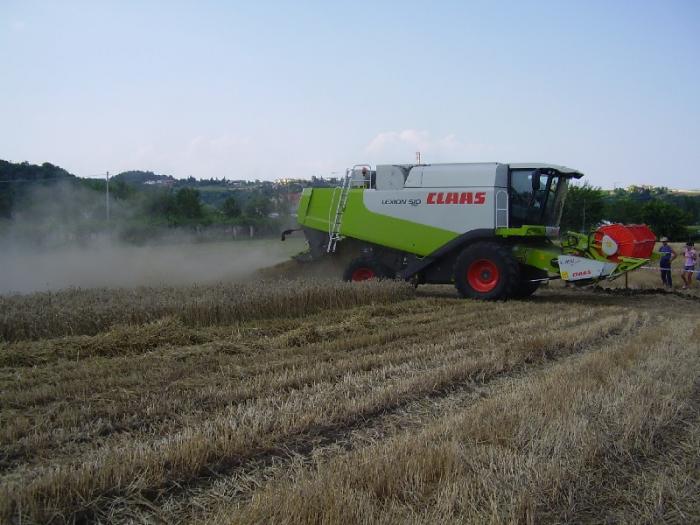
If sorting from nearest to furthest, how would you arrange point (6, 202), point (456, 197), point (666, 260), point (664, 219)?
point (456, 197), point (666, 260), point (6, 202), point (664, 219)

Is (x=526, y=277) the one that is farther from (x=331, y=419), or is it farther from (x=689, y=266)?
(x=331, y=419)

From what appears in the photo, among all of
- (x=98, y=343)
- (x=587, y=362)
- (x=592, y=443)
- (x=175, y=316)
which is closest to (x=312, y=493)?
(x=592, y=443)

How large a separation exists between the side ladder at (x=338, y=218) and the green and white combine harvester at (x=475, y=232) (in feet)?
0.07

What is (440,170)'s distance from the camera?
1327cm

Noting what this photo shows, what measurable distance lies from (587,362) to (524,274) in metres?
6.86

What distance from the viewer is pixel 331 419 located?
4539 millimetres

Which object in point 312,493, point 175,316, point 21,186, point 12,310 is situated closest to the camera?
point 312,493

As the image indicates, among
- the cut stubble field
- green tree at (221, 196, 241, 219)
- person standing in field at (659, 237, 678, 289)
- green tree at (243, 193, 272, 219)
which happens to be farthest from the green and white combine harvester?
green tree at (221, 196, 241, 219)

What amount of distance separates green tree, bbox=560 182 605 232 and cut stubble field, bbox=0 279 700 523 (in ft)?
93.1

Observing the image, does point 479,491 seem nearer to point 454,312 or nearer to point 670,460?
point 670,460

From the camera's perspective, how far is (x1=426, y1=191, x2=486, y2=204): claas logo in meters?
12.7

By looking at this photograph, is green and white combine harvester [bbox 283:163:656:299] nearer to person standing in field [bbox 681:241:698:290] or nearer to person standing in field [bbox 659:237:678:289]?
person standing in field [bbox 659:237:678:289]

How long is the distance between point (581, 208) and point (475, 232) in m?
27.4

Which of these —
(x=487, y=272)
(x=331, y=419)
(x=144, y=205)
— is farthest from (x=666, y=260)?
(x=144, y=205)
